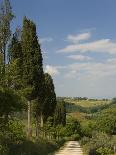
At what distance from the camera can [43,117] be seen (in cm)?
6222

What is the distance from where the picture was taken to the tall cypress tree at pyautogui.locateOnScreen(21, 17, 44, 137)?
4100 centimetres

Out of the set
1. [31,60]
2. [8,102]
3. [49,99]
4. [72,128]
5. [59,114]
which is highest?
[31,60]

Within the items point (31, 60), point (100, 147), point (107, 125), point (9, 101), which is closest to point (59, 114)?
point (31, 60)

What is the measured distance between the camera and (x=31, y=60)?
1657 inches

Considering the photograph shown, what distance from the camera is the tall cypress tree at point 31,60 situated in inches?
1614

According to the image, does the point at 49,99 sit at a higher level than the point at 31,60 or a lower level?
lower

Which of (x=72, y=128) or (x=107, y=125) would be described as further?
(x=107, y=125)

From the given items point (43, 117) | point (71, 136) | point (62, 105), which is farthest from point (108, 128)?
point (43, 117)

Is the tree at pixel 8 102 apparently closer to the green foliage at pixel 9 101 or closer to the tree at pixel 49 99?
the green foliage at pixel 9 101

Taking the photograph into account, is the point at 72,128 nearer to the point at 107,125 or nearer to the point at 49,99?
the point at 107,125

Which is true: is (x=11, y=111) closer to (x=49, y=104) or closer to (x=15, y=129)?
(x=15, y=129)

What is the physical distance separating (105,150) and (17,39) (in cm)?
1183

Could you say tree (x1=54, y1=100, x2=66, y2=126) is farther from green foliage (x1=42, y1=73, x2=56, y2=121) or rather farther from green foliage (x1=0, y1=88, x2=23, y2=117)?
green foliage (x1=0, y1=88, x2=23, y2=117)

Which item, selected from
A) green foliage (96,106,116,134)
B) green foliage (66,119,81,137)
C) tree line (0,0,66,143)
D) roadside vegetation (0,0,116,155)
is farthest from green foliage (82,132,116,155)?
green foliage (96,106,116,134)
